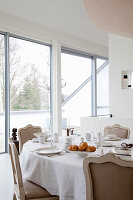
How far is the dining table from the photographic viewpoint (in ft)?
6.36

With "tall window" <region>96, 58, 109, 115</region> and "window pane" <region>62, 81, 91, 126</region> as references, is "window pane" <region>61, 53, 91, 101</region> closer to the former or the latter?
"window pane" <region>62, 81, 91, 126</region>

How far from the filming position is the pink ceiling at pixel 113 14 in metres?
4.56

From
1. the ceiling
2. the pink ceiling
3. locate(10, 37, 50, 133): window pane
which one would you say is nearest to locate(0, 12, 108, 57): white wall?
the ceiling

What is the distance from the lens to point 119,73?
22.1ft

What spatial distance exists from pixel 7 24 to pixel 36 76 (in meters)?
1.57

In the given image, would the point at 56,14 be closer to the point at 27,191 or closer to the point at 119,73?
the point at 119,73

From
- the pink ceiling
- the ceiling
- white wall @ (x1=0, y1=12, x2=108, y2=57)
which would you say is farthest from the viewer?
white wall @ (x1=0, y1=12, x2=108, y2=57)

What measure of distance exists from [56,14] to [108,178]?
4958mm

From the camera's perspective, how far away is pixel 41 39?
21.6ft

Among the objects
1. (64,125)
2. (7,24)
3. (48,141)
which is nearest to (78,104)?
(64,125)

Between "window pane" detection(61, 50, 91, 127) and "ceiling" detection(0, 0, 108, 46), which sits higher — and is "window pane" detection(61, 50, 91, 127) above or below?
below

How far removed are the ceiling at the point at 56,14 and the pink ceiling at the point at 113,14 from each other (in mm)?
525

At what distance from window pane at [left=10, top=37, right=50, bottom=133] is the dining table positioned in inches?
148

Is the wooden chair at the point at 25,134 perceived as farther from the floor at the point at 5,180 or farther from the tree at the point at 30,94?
the tree at the point at 30,94
